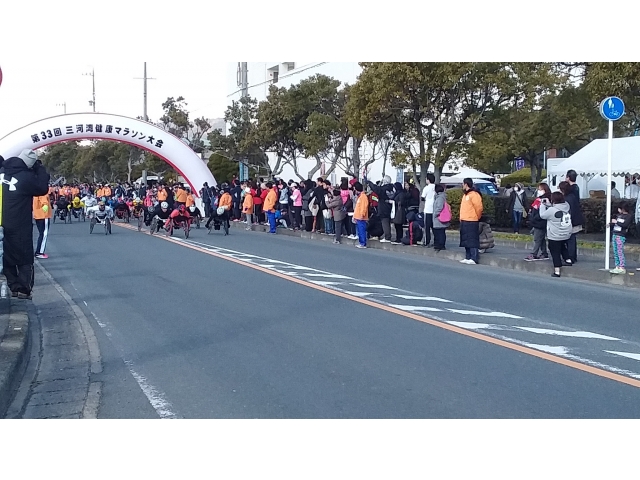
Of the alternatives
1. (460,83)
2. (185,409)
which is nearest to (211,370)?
(185,409)

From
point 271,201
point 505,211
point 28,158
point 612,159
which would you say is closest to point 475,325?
point 28,158

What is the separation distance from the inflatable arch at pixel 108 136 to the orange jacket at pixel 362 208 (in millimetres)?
15875

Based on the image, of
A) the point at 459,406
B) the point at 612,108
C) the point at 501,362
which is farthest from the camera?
the point at 612,108

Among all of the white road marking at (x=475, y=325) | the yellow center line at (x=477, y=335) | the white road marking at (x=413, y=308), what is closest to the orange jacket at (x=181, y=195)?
the yellow center line at (x=477, y=335)

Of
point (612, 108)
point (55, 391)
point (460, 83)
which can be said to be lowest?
point (55, 391)

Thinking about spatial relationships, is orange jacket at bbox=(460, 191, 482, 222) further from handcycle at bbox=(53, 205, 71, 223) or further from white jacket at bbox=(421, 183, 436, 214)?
handcycle at bbox=(53, 205, 71, 223)

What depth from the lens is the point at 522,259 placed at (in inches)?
639

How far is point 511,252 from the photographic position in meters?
18.6

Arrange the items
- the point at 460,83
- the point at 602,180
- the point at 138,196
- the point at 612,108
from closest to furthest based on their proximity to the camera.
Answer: the point at 612,108, the point at 460,83, the point at 602,180, the point at 138,196

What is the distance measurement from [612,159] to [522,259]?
11.0 m

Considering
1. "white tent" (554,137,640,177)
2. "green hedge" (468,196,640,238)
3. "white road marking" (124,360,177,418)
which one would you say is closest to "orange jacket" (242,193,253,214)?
"green hedge" (468,196,640,238)

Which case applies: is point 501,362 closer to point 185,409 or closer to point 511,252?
point 185,409

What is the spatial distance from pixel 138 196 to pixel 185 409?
102 feet

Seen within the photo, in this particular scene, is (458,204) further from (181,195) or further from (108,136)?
(108,136)
